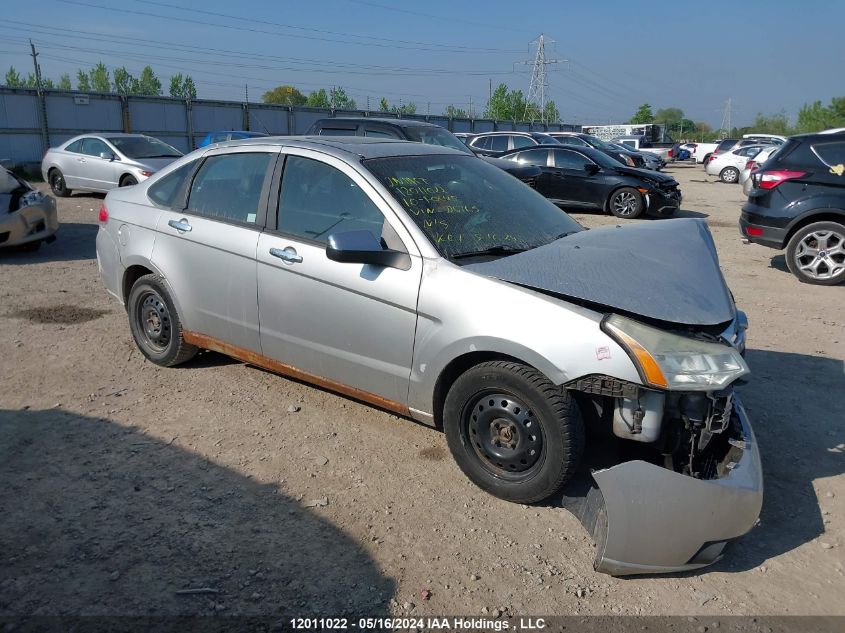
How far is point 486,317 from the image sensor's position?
3422 millimetres

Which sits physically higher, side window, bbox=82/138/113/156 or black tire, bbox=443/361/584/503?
side window, bbox=82/138/113/156

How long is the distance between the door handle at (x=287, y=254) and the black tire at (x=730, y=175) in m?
26.6

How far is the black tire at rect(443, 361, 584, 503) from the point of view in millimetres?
3256

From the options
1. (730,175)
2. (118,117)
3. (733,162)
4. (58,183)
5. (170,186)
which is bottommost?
(58,183)

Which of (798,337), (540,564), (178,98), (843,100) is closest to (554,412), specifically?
(540,564)

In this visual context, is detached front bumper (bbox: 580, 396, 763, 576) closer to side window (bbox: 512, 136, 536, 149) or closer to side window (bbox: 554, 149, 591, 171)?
side window (bbox: 554, 149, 591, 171)

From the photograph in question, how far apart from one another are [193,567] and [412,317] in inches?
63.0

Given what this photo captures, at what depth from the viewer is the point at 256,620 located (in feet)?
9.04

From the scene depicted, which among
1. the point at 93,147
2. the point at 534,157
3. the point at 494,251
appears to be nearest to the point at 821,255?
the point at 494,251

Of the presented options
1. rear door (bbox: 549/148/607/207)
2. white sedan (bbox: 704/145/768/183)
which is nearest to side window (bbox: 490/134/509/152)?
rear door (bbox: 549/148/607/207)

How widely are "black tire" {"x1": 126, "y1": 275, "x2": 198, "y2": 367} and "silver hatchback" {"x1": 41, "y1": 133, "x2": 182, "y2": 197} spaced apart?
31.3ft

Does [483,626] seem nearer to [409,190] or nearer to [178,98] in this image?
[409,190]

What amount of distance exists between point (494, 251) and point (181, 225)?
2339 mm

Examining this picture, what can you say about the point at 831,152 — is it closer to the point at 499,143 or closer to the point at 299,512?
the point at 299,512
